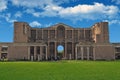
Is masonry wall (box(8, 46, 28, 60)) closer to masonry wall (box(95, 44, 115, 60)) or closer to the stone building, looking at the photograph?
the stone building

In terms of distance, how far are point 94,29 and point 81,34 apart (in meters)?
6.87

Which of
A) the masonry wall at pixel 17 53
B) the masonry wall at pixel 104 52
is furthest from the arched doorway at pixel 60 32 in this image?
the masonry wall at pixel 17 53

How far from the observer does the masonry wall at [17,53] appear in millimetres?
109219

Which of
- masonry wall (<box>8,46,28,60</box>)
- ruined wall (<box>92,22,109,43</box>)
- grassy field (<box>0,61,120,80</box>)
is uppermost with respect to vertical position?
ruined wall (<box>92,22,109,43</box>)

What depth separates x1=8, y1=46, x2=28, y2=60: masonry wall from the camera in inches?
4300

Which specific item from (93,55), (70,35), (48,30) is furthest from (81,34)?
(93,55)

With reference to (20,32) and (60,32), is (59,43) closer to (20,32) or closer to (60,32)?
(60,32)

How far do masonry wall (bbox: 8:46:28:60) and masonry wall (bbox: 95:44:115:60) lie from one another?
2722 cm

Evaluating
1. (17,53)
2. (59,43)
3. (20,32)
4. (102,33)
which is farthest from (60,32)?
(17,53)

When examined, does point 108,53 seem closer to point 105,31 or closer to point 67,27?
point 105,31

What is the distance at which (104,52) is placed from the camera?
4412 inches

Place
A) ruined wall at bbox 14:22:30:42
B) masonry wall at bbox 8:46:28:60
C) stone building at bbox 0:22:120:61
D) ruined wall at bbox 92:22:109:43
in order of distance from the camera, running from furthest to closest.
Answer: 1. ruined wall at bbox 92:22:109:43
2. ruined wall at bbox 14:22:30:42
3. stone building at bbox 0:22:120:61
4. masonry wall at bbox 8:46:28:60

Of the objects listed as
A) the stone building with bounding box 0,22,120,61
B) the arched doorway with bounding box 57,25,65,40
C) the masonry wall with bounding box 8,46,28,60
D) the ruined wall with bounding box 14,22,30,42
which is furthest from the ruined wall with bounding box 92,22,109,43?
the masonry wall with bounding box 8,46,28,60

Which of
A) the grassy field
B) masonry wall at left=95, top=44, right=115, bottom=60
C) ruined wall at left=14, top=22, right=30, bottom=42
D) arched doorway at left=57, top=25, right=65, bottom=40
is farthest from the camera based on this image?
arched doorway at left=57, top=25, right=65, bottom=40
